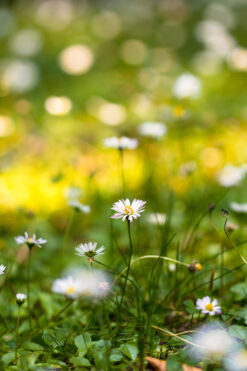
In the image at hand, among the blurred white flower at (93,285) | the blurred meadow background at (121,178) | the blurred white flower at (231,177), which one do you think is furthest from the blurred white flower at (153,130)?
the blurred white flower at (93,285)

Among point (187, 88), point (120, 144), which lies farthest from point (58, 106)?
point (120, 144)

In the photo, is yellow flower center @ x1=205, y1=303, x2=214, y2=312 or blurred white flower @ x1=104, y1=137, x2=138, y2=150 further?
blurred white flower @ x1=104, y1=137, x2=138, y2=150

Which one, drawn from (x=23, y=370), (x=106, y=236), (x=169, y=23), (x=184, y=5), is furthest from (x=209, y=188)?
(x=184, y=5)

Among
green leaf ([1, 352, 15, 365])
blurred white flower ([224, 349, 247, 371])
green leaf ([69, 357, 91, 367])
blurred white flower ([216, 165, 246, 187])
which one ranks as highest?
blurred white flower ([216, 165, 246, 187])

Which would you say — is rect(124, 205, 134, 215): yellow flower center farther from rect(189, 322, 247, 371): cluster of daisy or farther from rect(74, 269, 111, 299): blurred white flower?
rect(189, 322, 247, 371): cluster of daisy

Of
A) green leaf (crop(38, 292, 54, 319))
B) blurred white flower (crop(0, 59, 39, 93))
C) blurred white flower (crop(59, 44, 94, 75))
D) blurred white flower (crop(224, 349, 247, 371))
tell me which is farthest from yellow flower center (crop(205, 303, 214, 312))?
blurred white flower (crop(59, 44, 94, 75))

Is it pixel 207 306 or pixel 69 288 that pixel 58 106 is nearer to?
pixel 69 288

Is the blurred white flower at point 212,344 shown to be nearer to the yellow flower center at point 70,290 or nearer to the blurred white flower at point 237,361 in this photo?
the blurred white flower at point 237,361
